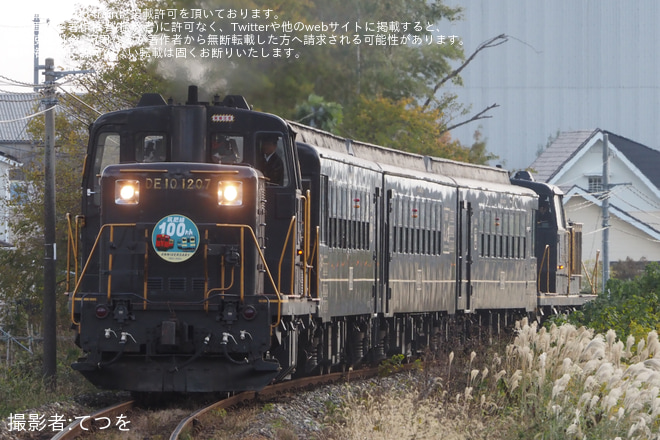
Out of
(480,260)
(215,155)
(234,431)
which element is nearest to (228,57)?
(480,260)

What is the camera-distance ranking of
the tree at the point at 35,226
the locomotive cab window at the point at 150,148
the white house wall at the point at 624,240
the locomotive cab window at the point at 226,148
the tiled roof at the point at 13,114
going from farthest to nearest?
the tiled roof at the point at 13,114, the white house wall at the point at 624,240, the tree at the point at 35,226, the locomotive cab window at the point at 150,148, the locomotive cab window at the point at 226,148

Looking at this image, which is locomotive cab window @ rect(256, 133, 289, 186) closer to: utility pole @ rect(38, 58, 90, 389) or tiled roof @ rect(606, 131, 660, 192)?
utility pole @ rect(38, 58, 90, 389)

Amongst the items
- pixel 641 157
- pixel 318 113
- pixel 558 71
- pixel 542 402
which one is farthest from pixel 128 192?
pixel 558 71

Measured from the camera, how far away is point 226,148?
1487 centimetres

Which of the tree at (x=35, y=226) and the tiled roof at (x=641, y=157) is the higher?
the tiled roof at (x=641, y=157)

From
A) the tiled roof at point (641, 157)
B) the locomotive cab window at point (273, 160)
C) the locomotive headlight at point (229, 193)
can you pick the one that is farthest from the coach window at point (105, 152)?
the tiled roof at point (641, 157)

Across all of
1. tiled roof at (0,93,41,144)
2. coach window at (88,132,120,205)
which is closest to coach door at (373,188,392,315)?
coach window at (88,132,120,205)

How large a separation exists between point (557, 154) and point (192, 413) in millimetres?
43927

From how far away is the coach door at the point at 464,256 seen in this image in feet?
80.9

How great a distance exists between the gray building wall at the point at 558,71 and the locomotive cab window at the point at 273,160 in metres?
44.5

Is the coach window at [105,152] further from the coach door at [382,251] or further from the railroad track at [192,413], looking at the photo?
the coach door at [382,251]

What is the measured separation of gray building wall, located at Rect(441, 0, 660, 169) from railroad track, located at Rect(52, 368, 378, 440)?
41.9m

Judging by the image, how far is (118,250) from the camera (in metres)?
14.4

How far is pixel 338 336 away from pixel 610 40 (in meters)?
47.1
